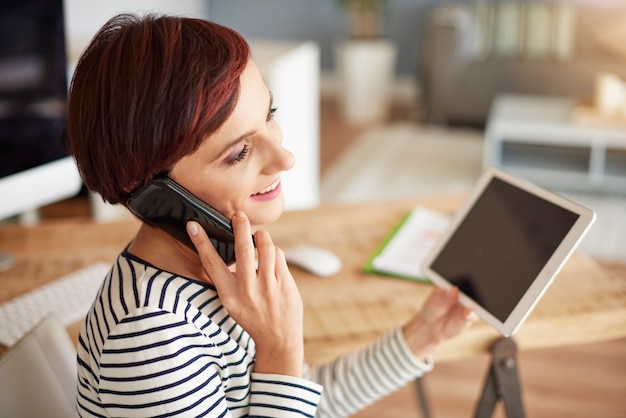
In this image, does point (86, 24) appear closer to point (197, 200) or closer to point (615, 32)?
point (197, 200)

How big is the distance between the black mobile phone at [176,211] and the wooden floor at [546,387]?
1380 mm

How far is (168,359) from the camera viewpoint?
77 centimetres

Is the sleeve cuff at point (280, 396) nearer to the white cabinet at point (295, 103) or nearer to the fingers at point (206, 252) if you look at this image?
the fingers at point (206, 252)

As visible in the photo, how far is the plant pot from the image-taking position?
5.26m

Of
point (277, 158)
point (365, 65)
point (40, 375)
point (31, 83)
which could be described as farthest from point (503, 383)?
point (365, 65)

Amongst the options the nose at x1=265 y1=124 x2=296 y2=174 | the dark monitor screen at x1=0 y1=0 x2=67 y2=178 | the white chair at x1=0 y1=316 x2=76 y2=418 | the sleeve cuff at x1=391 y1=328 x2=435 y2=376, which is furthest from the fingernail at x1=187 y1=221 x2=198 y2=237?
the dark monitor screen at x1=0 y1=0 x2=67 y2=178

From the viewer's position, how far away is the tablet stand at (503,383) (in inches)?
44.0

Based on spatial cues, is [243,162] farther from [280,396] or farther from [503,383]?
[503,383]

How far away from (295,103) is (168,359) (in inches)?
71.9

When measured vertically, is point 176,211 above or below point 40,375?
above

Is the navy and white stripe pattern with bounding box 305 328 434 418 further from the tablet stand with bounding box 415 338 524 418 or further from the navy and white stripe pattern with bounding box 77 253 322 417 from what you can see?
the navy and white stripe pattern with bounding box 77 253 322 417

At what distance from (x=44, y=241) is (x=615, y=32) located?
4.41 meters

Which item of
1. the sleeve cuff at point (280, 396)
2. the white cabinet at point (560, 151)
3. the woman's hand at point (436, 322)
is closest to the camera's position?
the sleeve cuff at point (280, 396)

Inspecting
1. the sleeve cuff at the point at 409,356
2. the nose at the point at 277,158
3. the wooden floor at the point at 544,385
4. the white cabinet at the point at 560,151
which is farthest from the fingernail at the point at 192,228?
the white cabinet at the point at 560,151
